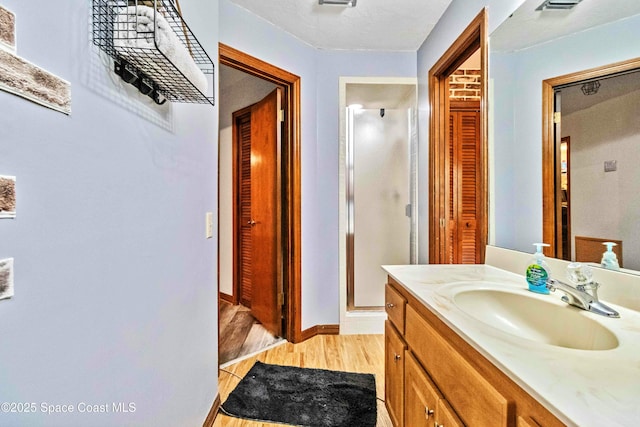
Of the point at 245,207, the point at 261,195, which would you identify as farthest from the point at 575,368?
the point at 245,207

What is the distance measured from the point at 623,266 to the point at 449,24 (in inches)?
70.1

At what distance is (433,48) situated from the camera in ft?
7.46

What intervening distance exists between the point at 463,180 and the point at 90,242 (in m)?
2.90

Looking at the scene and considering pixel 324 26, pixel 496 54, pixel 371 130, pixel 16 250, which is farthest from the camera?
pixel 371 130

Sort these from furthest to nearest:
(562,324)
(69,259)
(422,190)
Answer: (422,190)
(562,324)
(69,259)

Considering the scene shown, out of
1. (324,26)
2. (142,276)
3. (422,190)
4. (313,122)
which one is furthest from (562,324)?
(324,26)

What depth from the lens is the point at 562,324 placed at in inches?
36.5

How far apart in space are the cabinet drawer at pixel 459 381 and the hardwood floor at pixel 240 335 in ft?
5.24

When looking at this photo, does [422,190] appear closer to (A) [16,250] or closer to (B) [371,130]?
(B) [371,130]

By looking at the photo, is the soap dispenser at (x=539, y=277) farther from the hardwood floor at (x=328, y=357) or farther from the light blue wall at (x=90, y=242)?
the light blue wall at (x=90, y=242)

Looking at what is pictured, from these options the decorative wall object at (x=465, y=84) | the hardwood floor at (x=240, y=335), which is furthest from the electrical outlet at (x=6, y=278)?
the decorative wall object at (x=465, y=84)

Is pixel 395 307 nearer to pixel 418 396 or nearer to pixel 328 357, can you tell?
pixel 418 396

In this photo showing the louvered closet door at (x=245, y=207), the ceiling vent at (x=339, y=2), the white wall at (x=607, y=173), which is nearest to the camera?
the white wall at (x=607, y=173)

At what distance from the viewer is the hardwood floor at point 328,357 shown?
196cm
